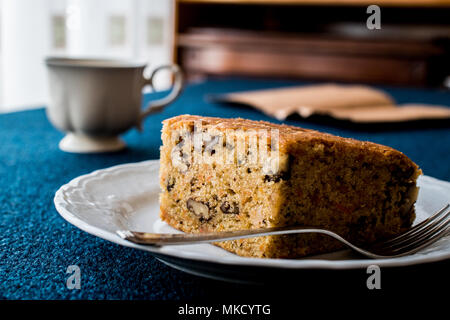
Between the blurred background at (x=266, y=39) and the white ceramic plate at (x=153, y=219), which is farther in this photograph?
the blurred background at (x=266, y=39)

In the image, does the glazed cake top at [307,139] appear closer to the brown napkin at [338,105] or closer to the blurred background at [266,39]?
the brown napkin at [338,105]

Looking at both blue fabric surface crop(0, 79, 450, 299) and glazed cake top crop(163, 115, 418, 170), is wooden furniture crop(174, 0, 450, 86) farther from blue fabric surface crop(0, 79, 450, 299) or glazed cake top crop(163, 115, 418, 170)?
glazed cake top crop(163, 115, 418, 170)

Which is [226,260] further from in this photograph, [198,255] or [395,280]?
[395,280]

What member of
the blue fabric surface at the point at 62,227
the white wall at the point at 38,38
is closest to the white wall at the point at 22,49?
the white wall at the point at 38,38

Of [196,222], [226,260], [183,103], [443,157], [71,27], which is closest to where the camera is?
[226,260]

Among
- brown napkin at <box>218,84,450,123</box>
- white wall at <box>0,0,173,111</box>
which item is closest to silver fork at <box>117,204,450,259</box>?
brown napkin at <box>218,84,450,123</box>

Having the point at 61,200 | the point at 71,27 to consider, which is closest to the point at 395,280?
the point at 61,200
